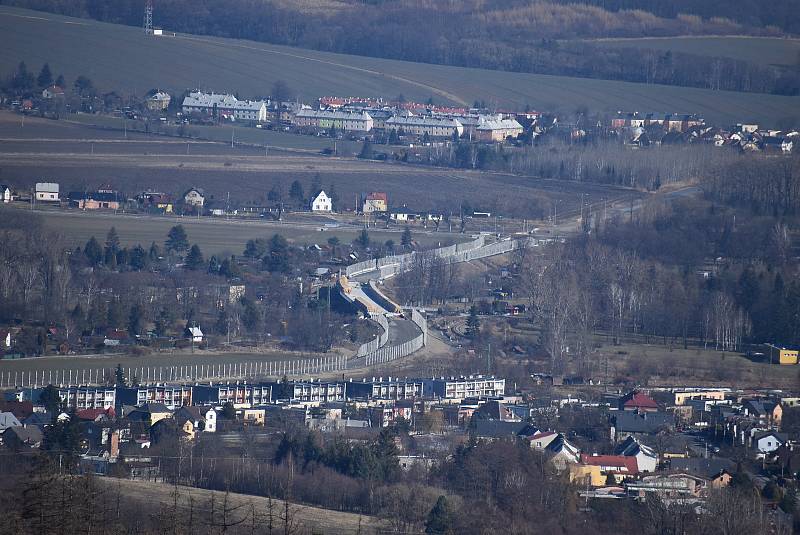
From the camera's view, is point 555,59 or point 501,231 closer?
point 501,231

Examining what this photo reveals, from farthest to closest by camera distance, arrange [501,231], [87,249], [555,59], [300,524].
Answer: [555,59] → [501,231] → [87,249] → [300,524]

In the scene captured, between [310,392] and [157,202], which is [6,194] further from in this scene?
[310,392]

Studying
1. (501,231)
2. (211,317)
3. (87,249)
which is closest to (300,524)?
(211,317)

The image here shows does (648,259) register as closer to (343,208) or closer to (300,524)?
(343,208)

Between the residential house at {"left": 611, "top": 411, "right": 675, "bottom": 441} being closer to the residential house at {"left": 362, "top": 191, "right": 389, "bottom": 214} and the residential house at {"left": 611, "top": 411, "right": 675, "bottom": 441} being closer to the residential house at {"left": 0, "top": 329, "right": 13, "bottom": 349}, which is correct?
the residential house at {"left": 0, "top": 329, "right": 13, "bottom": 349}

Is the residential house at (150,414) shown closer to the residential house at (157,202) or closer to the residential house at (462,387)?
the residential house at (462,387)

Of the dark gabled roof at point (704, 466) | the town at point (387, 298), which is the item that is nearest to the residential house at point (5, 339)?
the town at point (387, 298)

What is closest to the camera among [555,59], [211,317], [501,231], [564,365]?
[564,365]
